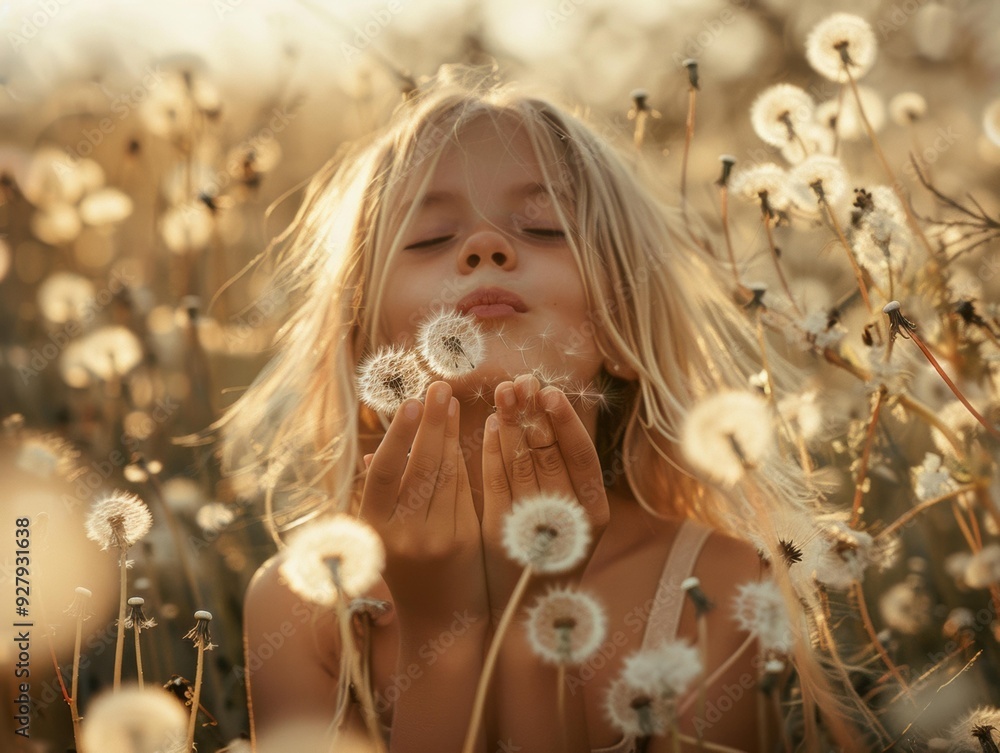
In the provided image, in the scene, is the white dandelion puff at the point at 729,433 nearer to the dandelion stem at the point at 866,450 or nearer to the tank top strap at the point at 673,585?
the dandelion stem at the point at 866,450

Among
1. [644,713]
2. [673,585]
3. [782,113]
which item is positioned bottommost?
[644,713]

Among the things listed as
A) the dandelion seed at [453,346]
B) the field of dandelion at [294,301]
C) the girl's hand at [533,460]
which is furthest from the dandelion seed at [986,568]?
the dandelion seed at [453,346]

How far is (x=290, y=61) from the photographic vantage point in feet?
8.04

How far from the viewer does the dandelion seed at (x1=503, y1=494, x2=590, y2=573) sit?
3.97 feet

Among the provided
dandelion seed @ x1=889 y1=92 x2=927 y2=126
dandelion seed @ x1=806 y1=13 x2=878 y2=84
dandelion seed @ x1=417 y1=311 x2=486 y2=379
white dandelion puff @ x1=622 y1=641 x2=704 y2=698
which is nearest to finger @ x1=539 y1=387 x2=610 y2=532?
dandelion seed @ x1=417 y1=311 x2=486 y2=379

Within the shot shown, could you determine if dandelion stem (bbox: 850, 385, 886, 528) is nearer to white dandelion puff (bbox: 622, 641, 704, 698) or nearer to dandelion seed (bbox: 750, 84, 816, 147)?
white dandelion puff (bbox: 622, 641, 704, 698)

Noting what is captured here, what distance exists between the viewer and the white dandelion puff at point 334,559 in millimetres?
1238

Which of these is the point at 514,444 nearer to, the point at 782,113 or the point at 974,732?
the point at 974,732

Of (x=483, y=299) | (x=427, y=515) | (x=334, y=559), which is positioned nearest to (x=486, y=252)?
(x=483, y=299)

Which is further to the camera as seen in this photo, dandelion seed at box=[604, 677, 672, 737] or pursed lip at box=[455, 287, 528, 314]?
pursed lip at box=[455, 287, 528, 314]

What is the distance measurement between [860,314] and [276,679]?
5.24 ft

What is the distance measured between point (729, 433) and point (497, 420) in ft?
1.10

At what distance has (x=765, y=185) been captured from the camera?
65.0 inches

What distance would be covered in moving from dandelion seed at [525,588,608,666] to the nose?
62cm
